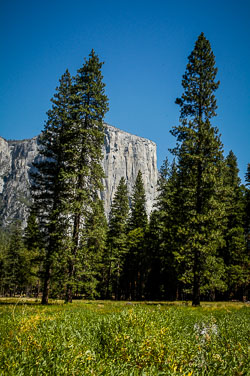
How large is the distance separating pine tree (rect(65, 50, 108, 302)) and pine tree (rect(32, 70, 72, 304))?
0.67 metres

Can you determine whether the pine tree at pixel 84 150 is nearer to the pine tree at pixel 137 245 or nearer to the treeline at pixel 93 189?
the treeline at pixel 93 189

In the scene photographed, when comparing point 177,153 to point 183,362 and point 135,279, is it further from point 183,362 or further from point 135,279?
point 135,279

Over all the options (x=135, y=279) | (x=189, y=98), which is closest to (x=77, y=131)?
(x=189, y=98)

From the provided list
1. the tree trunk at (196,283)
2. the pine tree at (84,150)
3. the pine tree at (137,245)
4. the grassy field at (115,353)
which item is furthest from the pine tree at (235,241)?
the grassy field at (115,353)

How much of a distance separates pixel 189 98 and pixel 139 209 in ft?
88.3

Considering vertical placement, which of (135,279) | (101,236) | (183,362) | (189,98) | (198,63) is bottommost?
(135,279)

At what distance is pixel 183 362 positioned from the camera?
3846 mm

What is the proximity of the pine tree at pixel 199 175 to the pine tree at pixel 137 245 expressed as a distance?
A: 73.4ft

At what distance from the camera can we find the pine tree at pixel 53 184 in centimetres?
1708

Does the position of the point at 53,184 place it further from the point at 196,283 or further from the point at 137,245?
the point at 137,245

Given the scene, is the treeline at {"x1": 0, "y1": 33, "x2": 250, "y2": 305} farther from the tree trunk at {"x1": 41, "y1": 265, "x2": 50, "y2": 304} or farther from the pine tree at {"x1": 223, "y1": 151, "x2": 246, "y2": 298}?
the pine tree at {"x1": 223, "y1": 151, "x2": 246, "y2": 298}

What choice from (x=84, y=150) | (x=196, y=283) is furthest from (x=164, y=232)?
(x=84, y=150)

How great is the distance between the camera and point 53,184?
61.3ft

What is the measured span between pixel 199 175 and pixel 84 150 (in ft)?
31.1
